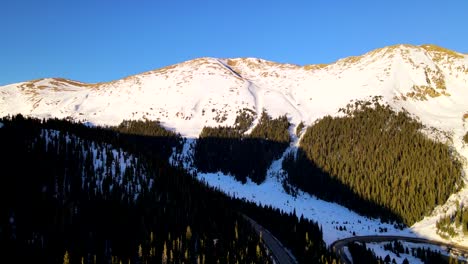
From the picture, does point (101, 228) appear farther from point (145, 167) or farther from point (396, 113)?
point (396, 113)

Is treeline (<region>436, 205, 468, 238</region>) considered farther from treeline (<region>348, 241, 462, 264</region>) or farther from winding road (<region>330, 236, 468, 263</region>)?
treeline (<region>348, 241, 462, 264</region>)

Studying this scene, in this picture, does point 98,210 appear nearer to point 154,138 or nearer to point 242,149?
point 242,149

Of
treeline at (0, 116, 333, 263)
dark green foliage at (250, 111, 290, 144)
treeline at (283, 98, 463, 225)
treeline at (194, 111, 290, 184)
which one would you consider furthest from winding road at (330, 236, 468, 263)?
dark green foliage at (250, 111, 290, 144)

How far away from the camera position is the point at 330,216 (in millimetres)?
127625

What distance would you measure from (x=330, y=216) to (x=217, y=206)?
41.5 metres

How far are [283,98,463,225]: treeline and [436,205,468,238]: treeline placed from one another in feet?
24.9

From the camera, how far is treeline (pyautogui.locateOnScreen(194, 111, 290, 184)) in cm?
16512

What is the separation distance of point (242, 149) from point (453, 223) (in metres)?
87.6

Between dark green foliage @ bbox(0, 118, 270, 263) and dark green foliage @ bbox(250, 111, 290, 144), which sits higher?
dark green foliage @ bbox(250, 111, 290, 144)

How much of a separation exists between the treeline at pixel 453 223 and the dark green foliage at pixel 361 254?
2928cm

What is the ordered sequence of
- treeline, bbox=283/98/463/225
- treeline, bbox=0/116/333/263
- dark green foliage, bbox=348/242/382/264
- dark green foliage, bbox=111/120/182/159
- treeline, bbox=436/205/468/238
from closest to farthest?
1. treeline, bbox=0/116/333/263
2. dark green foliage, bbox=348/242/382/264
3. treeline, bbox=436/205/468/238
4. treeline, bbox=283/98/463/225
5. dark green foliage, bbox=111/120/182/159

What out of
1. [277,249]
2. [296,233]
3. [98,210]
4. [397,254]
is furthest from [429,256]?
[98,210]

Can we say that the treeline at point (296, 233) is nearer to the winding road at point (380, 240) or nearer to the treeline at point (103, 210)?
the treeline at point (103, 210)

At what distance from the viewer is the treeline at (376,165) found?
122 meters
